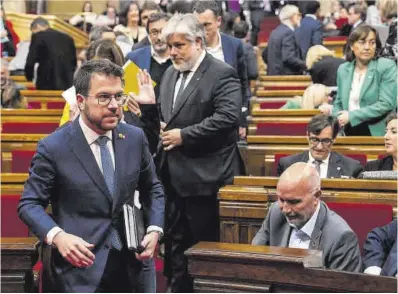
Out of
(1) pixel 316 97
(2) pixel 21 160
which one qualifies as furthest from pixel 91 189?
(1) pixel 316 97

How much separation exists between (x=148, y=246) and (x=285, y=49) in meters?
5.67

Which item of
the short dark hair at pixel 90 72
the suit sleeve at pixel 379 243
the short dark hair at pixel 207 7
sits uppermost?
the short dark hair at pixel 207 7

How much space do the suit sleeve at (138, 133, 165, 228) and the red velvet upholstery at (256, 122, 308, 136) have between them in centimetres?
278

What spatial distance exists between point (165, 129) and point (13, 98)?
260 centimetres

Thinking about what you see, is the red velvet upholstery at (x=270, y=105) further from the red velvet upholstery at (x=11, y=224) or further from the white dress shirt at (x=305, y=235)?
the white dress shirt at (x=305, y=235)

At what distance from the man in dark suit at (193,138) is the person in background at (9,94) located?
2.47 meters

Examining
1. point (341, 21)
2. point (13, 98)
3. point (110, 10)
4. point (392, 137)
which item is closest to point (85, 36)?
point (110, 10)

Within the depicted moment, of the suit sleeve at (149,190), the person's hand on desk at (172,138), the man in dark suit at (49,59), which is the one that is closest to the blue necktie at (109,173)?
the suit sleeve at (149,190)

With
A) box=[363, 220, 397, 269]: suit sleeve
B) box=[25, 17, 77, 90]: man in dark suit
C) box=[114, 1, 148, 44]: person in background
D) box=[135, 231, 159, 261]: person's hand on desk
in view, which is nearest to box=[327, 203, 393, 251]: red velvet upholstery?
box=[363, 220, 397, 269]: suit sleeve

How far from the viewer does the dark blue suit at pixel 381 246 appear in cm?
313

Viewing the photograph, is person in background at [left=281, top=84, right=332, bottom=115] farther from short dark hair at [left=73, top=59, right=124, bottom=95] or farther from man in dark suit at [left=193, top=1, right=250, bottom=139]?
short dark hair at [left=73, top=59, right=124, bottom=95]

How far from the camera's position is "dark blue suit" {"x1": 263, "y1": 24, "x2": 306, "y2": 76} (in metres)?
8.04

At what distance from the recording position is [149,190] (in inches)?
110

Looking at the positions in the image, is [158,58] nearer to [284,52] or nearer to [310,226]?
[310,226]
